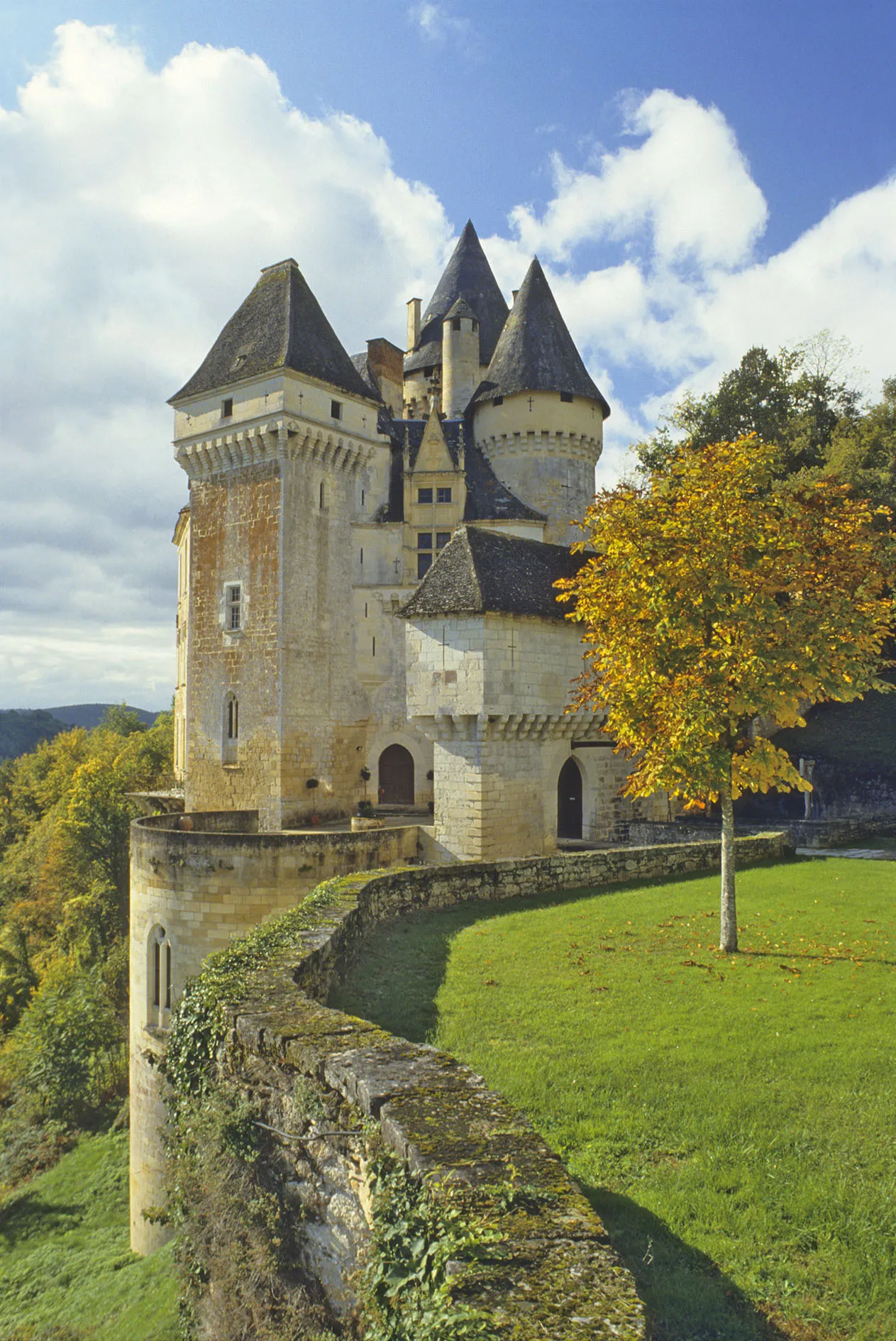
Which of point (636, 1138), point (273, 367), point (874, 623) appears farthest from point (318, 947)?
point (273, 367)

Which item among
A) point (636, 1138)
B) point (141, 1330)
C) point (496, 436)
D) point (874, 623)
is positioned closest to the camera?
point (636, 1138)

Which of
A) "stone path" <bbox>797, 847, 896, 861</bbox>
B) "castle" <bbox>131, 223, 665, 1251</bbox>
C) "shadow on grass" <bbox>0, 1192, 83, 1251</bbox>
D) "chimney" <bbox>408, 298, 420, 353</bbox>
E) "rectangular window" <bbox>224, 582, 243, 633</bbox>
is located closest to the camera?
"stone path" <bbox>797, 847, 896, 861</bbox>

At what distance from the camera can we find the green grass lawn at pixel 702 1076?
4820 millimetres

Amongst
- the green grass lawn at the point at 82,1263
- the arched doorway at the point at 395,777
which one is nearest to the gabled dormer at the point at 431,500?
the arched doorway at the point at 395,777

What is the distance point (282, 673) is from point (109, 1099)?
16367 millimetres

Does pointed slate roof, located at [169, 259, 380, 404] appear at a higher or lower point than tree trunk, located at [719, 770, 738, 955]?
higher

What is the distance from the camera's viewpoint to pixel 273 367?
101ft

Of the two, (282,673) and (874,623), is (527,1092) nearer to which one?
(874,623)

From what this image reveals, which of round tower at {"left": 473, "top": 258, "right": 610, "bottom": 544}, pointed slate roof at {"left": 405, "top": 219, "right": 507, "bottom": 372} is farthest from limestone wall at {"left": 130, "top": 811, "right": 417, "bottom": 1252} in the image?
pointed slate roof at {"left": 405, "top": 219, "right": 507, "bottom": 372}

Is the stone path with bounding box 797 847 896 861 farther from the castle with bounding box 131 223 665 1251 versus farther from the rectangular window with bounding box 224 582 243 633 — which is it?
the rectangular window with bounding box 224 582 243 633

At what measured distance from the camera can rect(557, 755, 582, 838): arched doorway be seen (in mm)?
26812

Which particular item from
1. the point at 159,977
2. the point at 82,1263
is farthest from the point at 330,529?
the point at 82,1263

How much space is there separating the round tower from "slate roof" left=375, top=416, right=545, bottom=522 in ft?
1.47

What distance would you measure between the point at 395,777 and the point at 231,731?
6160mm
